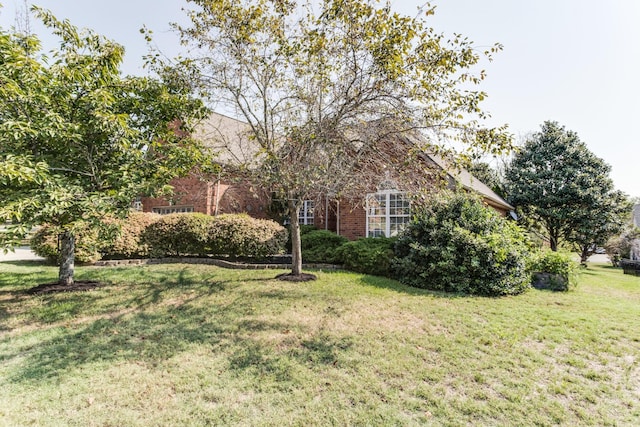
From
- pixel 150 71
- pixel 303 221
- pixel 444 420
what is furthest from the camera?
pixel 303 221

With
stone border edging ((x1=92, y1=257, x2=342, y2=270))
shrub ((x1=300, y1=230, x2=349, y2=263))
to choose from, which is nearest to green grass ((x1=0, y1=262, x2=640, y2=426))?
stone border edging ((x1=92, y1=257, x2=342, y2=270))

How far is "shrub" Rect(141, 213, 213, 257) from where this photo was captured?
10.9 m

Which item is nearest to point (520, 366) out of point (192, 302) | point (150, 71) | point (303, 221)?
point (192, 302)

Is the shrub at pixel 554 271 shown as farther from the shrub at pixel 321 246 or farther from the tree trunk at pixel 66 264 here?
the tree trunk at pixel 66 264

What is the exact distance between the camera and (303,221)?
16797 millimetres

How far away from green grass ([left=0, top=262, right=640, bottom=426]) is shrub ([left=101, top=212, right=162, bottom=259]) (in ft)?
12.0

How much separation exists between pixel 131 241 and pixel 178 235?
63.1 inches

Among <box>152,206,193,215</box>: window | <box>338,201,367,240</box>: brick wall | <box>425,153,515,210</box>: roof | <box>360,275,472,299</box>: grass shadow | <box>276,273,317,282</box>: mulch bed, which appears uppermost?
<box>425,153,515,210</box>: roof

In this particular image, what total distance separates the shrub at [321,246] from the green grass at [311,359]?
3.86 meters

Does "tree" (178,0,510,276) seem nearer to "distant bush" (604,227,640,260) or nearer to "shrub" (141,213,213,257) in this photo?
"shrub" (141,213,213,257)

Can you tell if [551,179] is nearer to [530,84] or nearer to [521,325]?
[530,84]

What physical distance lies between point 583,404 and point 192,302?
20.4ft

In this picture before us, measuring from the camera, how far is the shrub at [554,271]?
8672mm

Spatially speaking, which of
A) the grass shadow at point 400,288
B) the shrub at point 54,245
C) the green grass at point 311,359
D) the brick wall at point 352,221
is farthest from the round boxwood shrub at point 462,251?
the shrub at point 54,245
